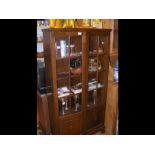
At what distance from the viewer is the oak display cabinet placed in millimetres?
1718

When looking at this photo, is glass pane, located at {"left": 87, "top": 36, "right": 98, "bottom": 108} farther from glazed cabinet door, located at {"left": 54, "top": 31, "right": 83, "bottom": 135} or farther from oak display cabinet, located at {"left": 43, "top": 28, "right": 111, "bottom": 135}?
glazed cabinet door, located at {"left": 54, "top": 31, "right": 83, "bottom": 135}

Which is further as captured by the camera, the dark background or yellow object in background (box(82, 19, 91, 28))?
yellow object in background (box(82, 19, 91, 28))

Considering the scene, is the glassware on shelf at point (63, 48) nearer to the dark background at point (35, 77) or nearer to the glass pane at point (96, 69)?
the glass pane at point (96, 69)

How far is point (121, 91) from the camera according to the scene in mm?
1483

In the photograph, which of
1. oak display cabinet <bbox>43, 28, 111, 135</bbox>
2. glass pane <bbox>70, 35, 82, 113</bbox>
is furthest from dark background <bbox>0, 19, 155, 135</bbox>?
glass pane <bbox>70, 35, 82, 113</bbox>

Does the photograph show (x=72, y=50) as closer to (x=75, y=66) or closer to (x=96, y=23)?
(x=75, y=66)

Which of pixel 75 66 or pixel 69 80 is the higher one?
pixel 75 66

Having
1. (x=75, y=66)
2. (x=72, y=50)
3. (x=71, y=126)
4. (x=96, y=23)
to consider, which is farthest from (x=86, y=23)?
(x=71, y=126)

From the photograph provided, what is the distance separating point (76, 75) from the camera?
189 centimetres

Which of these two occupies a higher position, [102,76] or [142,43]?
[142,43]
